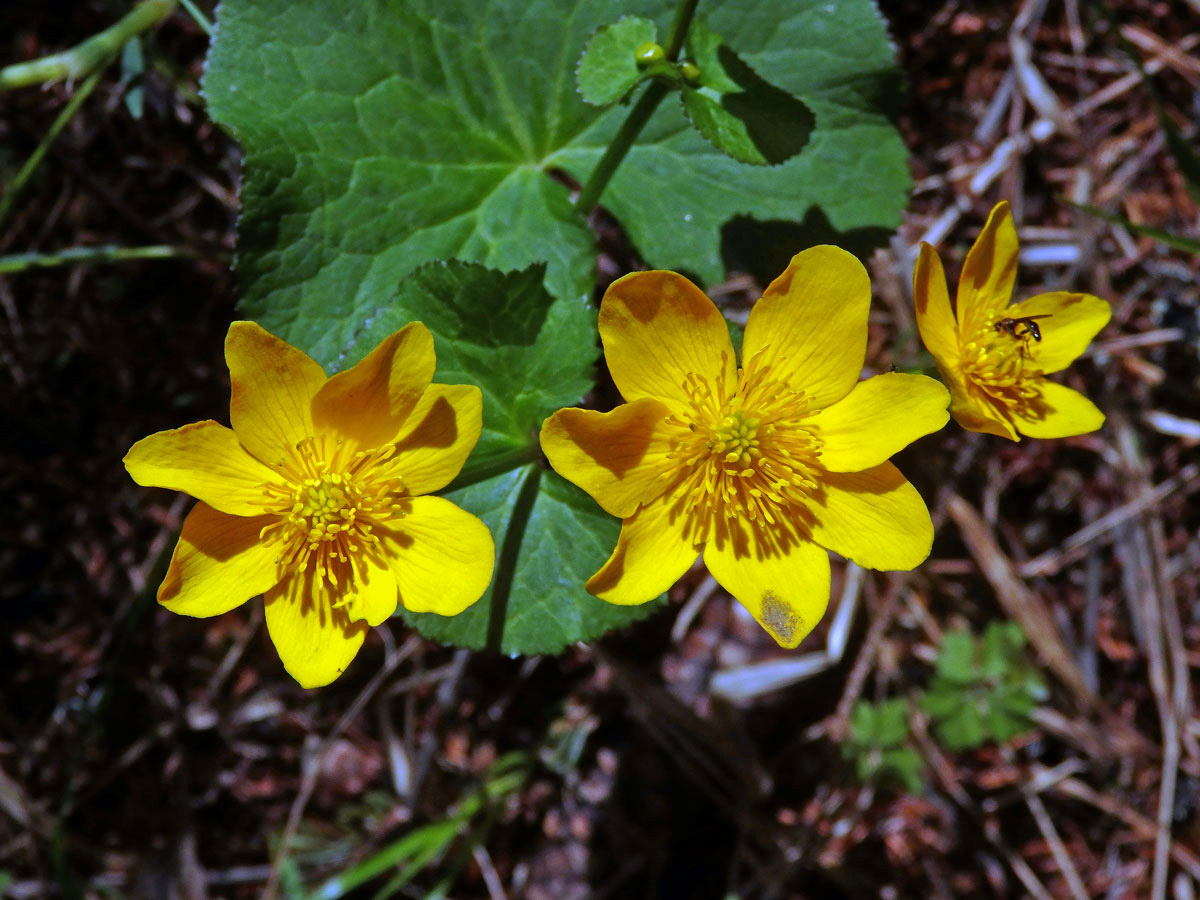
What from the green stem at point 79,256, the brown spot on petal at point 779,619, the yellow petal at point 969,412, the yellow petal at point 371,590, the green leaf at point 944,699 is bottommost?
the green leaf at point 944,699

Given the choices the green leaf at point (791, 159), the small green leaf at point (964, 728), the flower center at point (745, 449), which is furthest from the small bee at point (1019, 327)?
the small green leaf at point (964, 728)

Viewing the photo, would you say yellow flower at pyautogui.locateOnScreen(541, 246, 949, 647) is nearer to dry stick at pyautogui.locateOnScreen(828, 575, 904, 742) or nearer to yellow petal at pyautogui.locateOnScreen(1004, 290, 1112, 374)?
yellow petal at pyautogui.locateOnScreen(1004, 290, 1112, 374)

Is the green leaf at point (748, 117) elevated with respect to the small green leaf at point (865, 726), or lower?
elevated

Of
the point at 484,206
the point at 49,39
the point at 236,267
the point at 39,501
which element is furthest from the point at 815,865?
the point at 49,39

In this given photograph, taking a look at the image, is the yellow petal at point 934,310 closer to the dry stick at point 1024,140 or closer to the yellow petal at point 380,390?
the yellow petal at point 380,390

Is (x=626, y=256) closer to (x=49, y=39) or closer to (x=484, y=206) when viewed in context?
(x=484, y=206)

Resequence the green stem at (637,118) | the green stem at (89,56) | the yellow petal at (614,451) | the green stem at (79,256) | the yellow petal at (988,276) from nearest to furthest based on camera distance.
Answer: the yellow petal at (614,451)
the green stem at (637,118)
the yellow petal at (988,276)
the green stem at (89,56)
the green stem at (79,256)
